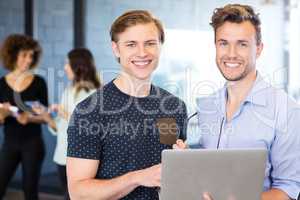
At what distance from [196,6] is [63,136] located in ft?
4.69

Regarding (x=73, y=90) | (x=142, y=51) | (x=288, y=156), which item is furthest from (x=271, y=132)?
(x=73, y=90)

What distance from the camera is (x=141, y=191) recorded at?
184 cm

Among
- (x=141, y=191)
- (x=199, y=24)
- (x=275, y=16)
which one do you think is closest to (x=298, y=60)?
(x=275, y=16)

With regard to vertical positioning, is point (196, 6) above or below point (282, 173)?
above

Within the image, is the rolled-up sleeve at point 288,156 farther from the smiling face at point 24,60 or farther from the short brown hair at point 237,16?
the smiling face at point 24,60

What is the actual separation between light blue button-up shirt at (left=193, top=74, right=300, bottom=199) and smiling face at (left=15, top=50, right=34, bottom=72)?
2.43 metres

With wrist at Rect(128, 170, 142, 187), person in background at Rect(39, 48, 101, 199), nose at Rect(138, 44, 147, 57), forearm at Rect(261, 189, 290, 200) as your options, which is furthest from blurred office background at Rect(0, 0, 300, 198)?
wrist at Rect(128, 170, 142, 187)

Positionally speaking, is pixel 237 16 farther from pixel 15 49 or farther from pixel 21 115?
pixel 15 49

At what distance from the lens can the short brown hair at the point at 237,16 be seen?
6.06 feet

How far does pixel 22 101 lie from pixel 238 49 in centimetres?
250

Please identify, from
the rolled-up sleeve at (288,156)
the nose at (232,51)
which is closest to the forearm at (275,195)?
the rolled-up sleeve at (288,156)

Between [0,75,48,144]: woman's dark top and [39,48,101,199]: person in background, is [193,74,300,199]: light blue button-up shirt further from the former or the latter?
[0,75,48,144]: woman's dark top

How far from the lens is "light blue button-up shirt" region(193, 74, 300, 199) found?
1.80m

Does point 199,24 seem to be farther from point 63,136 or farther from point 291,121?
point 291,121
